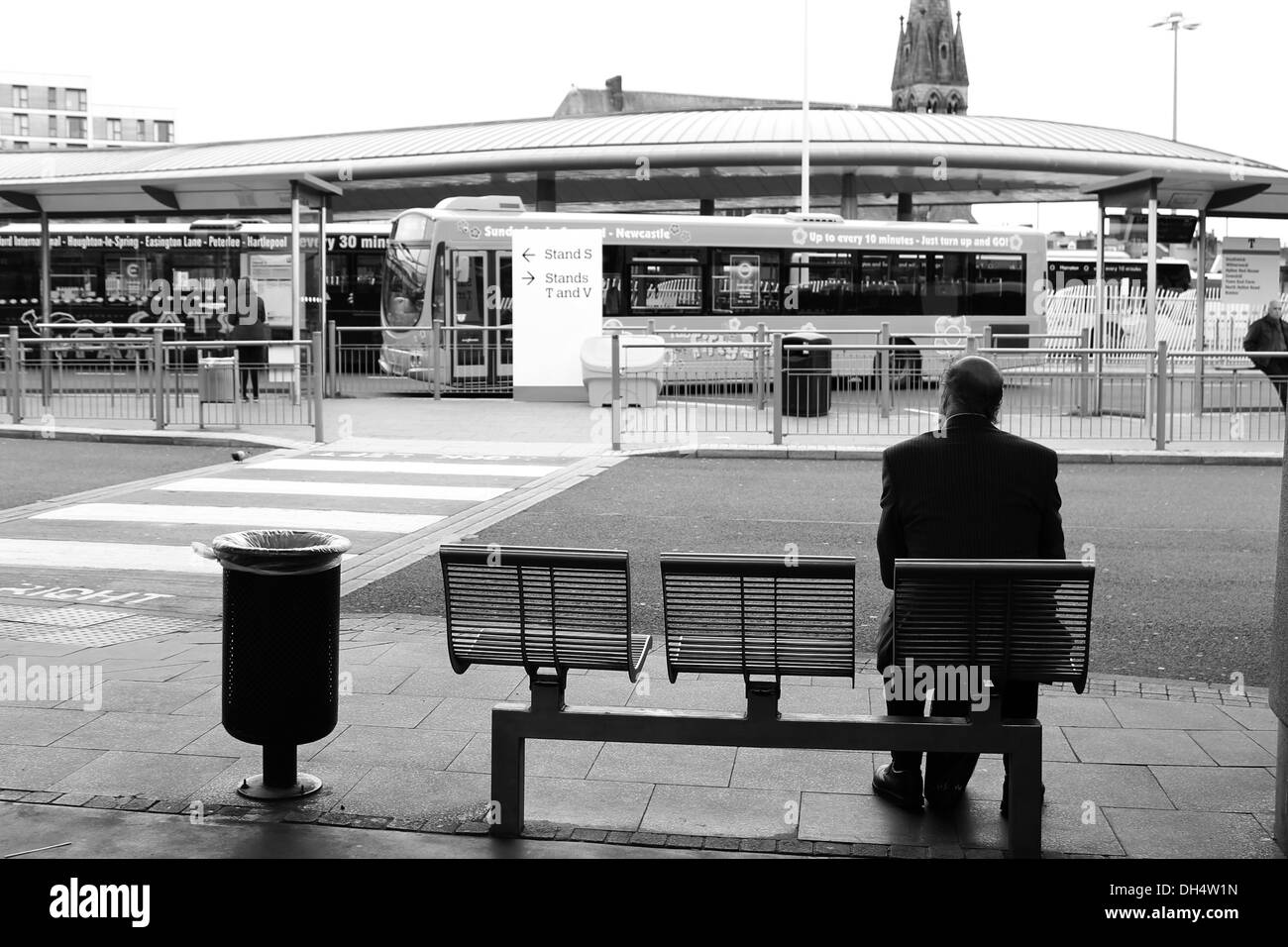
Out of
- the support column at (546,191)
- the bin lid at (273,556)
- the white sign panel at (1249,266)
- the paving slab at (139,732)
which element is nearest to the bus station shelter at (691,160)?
the support column at (546,191)

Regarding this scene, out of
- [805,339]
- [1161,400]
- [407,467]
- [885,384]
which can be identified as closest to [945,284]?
[805,339]

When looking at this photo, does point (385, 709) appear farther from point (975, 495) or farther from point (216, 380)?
point (216, 380)

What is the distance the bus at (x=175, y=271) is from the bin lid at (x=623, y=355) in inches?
454

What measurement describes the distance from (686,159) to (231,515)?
3053 cm

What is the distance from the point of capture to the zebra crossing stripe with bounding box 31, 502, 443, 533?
1079cm

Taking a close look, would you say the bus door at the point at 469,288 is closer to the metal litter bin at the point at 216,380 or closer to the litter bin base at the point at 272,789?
the metal litter bin at the point at 216,380

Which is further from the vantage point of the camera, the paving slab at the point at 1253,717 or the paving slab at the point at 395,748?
the paving slab at the point at 1253,717

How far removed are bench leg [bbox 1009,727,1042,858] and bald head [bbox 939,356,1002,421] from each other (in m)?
1.11

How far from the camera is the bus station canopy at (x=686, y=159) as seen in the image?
40.1 meters

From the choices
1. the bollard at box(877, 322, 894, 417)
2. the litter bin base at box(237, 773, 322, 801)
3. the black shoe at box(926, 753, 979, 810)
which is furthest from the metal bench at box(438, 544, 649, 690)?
the bollard at box(877, 322, 894, 417)

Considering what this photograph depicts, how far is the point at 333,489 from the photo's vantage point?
12.7 m
